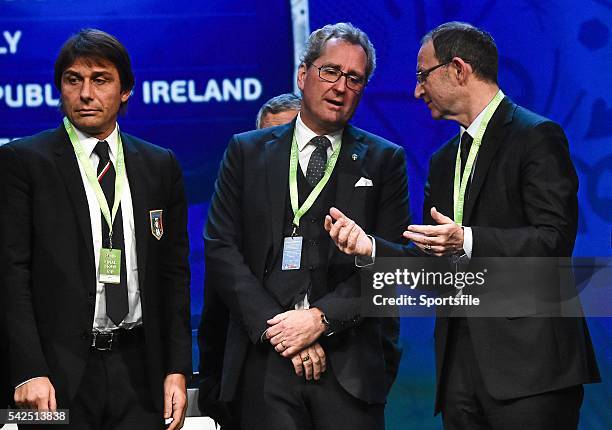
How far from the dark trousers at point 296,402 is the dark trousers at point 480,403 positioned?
0.32 meters

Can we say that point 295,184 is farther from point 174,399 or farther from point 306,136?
point 174,399

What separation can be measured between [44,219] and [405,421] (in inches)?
124

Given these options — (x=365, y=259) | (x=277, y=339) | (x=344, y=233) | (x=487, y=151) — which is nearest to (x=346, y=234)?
(x=344, y=233)

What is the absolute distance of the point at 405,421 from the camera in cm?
560

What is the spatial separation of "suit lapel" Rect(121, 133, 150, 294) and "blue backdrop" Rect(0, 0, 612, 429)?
219cm

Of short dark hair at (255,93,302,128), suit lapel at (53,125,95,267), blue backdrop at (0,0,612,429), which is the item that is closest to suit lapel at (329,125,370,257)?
suit lapel at (53,125,95,267)

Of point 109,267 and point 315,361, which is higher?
point 109,267

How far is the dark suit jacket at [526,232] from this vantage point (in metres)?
3.15

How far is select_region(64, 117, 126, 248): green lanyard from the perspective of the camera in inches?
122

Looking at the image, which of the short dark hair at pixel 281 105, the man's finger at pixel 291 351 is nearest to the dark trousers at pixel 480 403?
the man's finger at pixel 291 351

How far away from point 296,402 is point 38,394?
930 millimetres

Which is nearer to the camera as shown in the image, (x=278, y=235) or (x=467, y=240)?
(x=467, y=240)

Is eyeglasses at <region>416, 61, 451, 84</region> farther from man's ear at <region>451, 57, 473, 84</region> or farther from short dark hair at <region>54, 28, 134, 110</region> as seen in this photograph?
short dark hair at <region>54, 28, 134, 110</region>

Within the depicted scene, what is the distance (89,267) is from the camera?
10.0 feet
